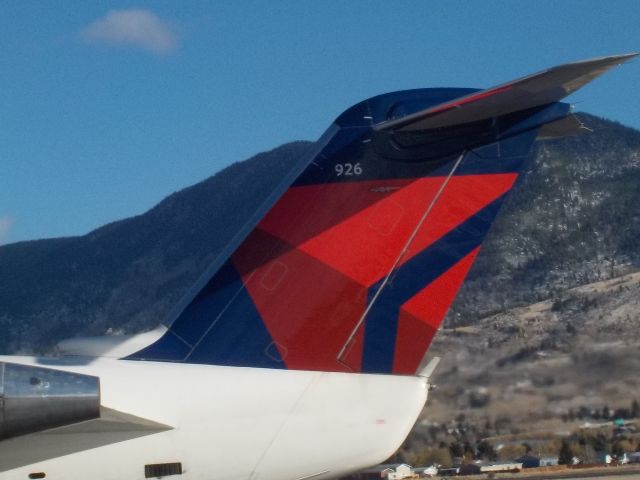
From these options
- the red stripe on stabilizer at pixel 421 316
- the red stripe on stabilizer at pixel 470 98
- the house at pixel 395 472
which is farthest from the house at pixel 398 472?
the red stripe on stabilizer at pixel 470 98

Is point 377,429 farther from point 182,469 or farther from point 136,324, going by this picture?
point 136,324

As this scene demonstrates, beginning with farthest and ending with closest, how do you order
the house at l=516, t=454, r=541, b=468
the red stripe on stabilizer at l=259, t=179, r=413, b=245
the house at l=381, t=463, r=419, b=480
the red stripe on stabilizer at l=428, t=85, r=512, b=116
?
the house at l=516, t=454, r=541, b=468 < the house at l=381, t=463, r=419, b=480 < the red stripe on stabilizer at l=259, t=179, r=413, b=245 < the red stripe on stabilizer at l=428, t=85, r=512, b=116

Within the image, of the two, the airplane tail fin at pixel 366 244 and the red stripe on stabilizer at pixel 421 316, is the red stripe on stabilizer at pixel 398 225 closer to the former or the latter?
the airplane tail fin at pixel 366 244

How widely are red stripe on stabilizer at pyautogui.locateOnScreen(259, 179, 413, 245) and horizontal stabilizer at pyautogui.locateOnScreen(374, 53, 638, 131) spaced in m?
0.51

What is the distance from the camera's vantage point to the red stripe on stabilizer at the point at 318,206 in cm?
947

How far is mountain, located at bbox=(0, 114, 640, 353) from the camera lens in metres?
45.5

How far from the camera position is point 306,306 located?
30.9 feet

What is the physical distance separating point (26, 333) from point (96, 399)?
2799 cm

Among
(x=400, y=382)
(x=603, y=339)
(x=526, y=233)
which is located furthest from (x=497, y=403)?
(x=526, y=233)

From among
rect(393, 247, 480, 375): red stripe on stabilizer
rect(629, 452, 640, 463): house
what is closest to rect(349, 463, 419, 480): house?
rect(629, 452, 640, 463): house

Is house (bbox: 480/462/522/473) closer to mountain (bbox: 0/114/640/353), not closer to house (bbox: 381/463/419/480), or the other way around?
house (bbox: 381/463/419/480)

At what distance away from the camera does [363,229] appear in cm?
947

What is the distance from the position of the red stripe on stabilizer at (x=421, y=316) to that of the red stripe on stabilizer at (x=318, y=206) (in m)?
0.87

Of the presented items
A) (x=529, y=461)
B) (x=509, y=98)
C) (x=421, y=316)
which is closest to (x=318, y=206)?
(x=421, y=316)
